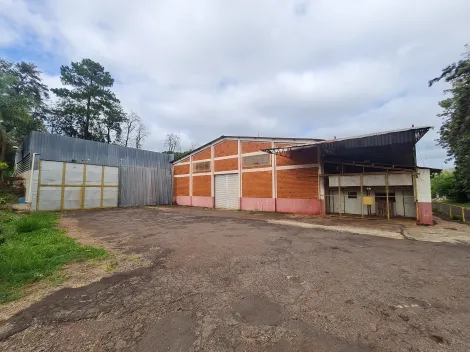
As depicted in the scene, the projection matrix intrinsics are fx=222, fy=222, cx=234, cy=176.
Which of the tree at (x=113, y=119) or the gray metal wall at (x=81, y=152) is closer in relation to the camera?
the gray metal wall at (x=81, y=152)

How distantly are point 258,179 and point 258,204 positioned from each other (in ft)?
6.49

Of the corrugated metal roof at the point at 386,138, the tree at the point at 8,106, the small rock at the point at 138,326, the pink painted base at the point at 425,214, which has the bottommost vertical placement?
the small rock at the point at 138,326

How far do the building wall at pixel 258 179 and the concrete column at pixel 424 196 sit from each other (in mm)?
5145

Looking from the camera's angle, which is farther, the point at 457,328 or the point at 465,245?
the point at 465,245

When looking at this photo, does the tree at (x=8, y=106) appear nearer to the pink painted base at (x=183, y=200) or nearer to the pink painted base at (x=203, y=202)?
the pink painted base at (x=183, y=200)

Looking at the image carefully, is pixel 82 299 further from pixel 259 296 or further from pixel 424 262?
pixel 424 262

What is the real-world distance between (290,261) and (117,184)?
20.2 meters

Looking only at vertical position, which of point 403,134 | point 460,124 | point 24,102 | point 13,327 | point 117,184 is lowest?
point 13,327

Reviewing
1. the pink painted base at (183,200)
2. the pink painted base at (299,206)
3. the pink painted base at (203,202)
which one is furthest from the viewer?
the pink painted base at (183,200)

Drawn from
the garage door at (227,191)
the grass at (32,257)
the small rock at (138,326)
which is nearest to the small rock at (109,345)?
the small rock at (138,326)

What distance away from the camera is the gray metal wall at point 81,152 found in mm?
17409

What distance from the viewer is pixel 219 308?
3244mm

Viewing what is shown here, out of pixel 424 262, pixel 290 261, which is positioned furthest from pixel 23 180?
pixel 424 262

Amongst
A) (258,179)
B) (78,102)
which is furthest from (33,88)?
(258,179)
